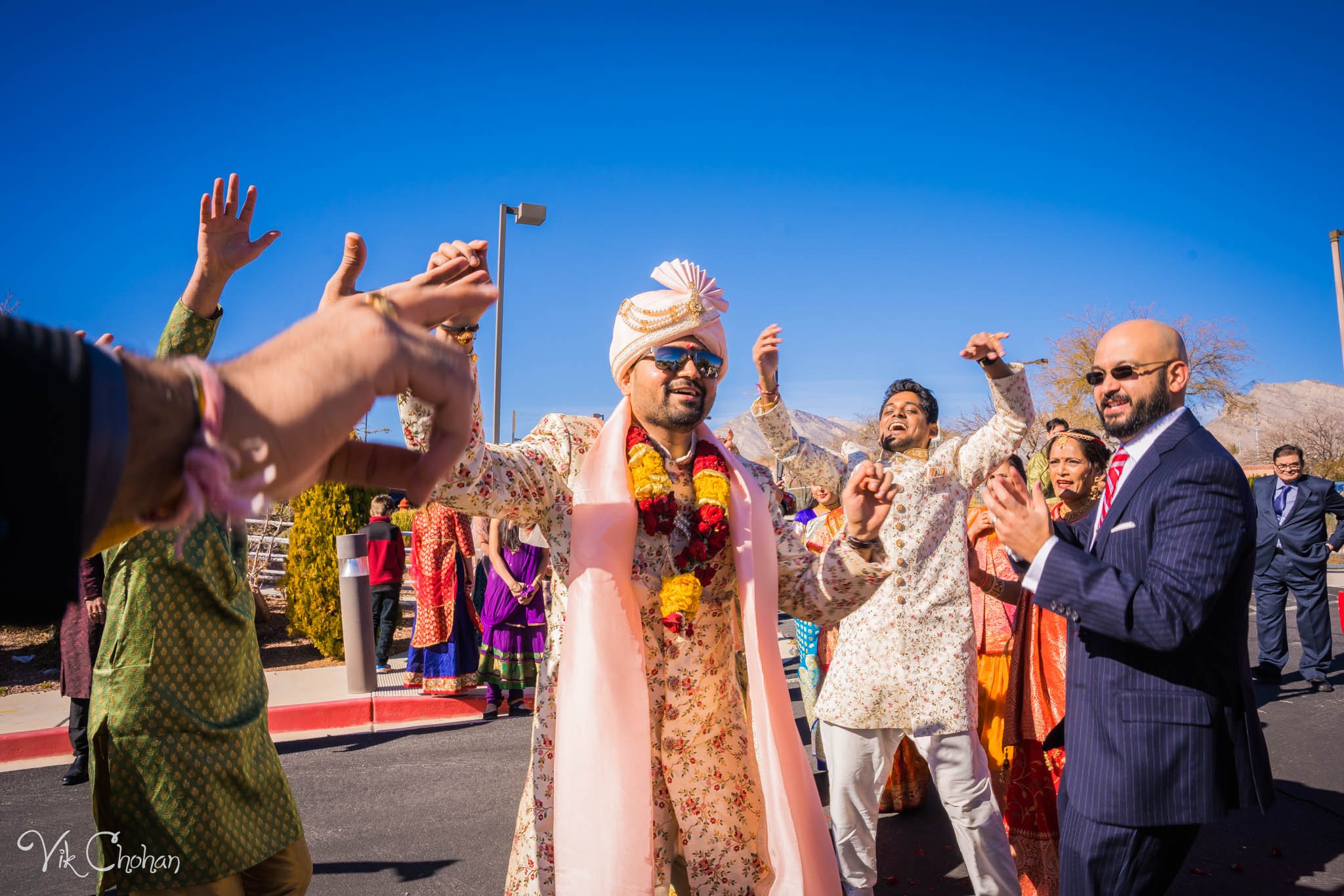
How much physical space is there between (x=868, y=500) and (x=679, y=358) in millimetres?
779

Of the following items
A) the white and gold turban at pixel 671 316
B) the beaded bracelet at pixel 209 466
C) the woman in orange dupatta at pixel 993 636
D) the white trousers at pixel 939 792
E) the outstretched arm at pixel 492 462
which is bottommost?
the white trousers at pixel 939 792

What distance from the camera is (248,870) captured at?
2686 mm

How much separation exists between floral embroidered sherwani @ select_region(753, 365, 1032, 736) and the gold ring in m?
2.63

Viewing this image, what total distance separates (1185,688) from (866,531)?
39.5 inches

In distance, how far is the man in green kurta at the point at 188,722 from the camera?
247cm

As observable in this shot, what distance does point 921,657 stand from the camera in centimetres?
374

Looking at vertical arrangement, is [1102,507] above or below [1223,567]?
above

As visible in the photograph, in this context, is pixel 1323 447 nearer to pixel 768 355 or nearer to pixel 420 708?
pixel 420 708

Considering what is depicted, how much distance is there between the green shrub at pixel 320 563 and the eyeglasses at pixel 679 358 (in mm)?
7418

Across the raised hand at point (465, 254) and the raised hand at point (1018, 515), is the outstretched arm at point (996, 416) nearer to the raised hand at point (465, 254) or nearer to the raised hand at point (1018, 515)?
the raised hand at point (1018, 515)

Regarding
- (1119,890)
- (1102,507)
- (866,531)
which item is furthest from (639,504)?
(1119,890)

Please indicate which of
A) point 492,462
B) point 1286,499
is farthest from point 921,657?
point 1286,499

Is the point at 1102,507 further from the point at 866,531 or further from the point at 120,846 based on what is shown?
the point at 120,846

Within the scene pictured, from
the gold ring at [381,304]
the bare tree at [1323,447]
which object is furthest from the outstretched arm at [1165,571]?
the bare tree at [1323,447]
